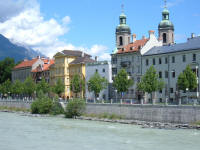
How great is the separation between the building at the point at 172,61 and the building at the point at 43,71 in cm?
3674

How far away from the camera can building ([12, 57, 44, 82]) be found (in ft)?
359

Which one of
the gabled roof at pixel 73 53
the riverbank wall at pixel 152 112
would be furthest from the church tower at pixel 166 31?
the riverbank wall at pixel 152 112

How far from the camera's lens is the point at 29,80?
98.6 meters

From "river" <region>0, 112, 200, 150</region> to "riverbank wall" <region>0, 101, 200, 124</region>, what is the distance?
3.23 m

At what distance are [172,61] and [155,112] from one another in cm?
1772

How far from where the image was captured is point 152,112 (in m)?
51.7

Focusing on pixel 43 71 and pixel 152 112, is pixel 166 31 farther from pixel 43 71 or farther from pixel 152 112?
pixel 152 112

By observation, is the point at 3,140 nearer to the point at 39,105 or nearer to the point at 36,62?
the point at 39,105

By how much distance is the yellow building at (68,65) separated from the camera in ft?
296

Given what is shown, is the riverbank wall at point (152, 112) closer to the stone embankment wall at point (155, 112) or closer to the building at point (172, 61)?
the stone embankment wall at point (155, 112)

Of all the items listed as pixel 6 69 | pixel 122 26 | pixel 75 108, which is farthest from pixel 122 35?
pixel 6 69

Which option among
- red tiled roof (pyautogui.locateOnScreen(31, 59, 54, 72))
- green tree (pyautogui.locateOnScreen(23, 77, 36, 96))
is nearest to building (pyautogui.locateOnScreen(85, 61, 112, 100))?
green tree (pyautogui.locateOnScreen(23, 77, 36, 96))

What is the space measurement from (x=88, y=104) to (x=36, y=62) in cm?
4962

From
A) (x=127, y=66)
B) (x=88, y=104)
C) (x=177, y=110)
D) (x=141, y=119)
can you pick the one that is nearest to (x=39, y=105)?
(x=88, y=104)
